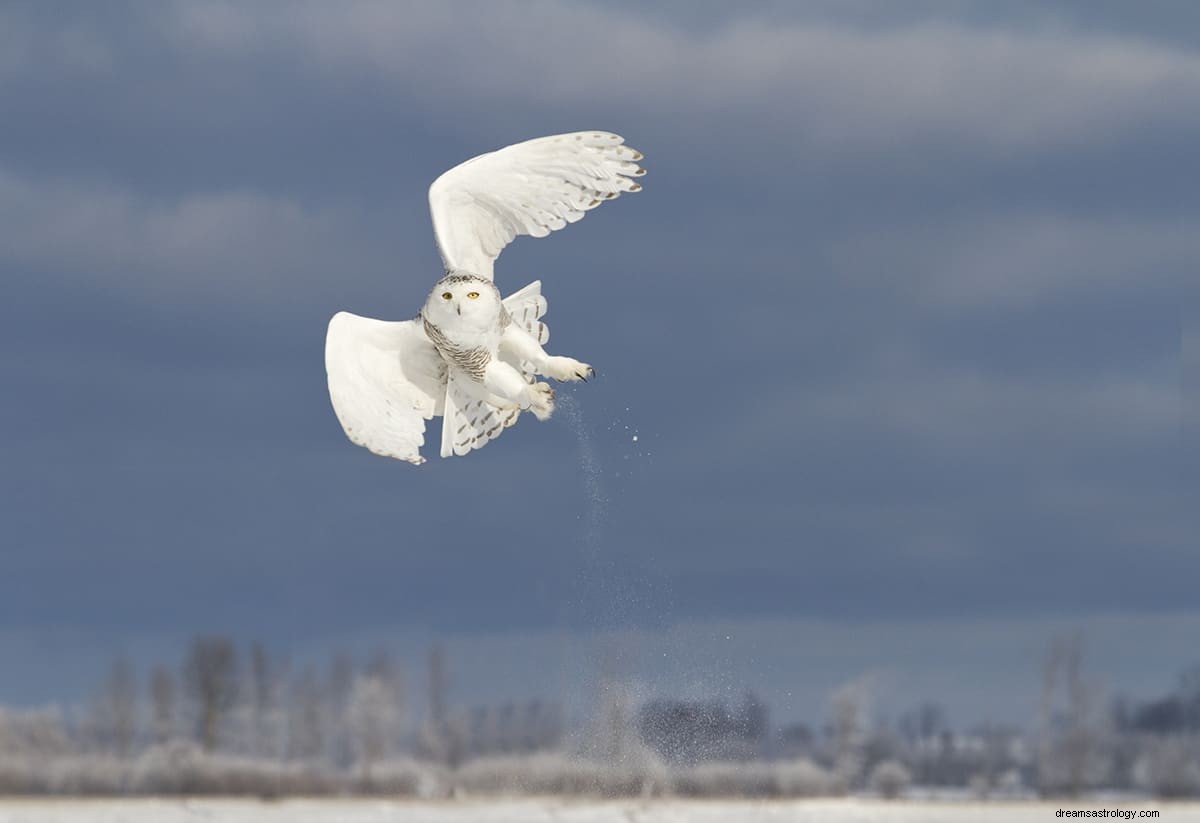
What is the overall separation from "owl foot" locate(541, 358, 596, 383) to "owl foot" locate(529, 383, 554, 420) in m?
0.21

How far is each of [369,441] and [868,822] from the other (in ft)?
31.5

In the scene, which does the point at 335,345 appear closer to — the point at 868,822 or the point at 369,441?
the point at 369,441

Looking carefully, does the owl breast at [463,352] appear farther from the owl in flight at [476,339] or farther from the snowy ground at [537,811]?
the snowy ground at [537,811]

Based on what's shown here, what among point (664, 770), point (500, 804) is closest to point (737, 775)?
point (664, 770)

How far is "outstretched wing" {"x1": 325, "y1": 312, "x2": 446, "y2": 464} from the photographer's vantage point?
2017 centimetres

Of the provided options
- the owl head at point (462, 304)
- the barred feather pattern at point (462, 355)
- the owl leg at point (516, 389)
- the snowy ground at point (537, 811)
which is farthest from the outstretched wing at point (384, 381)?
the snowy ground at point (537, 811)

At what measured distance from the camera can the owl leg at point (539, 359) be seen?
2094 centimetres

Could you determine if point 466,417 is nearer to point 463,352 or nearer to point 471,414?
point 471,414

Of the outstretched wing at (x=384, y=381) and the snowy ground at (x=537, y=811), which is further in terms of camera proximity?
the snowy ground at (x=537, y=811)

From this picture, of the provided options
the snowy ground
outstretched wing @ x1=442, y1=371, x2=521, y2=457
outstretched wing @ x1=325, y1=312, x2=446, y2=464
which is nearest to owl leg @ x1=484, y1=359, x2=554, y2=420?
outstretched wing @ x1=442, y1=371, x2=521, y2=457

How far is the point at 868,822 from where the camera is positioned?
2530 centimetres

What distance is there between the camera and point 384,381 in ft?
67.7

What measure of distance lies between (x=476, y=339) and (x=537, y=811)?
8.00m

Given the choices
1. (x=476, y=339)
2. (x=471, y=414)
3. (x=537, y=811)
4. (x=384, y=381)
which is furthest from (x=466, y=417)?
(x=537, y=811)
